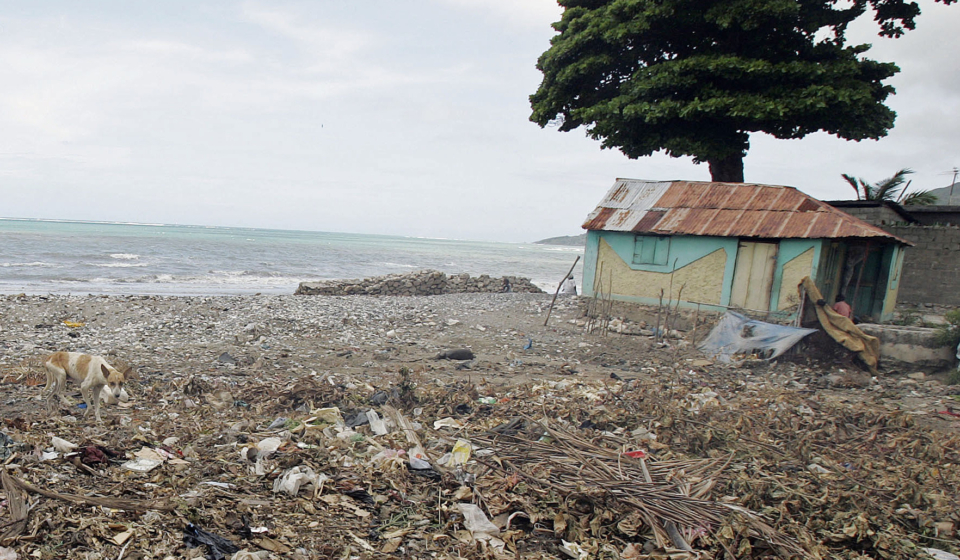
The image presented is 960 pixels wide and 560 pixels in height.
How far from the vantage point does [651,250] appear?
467 inches

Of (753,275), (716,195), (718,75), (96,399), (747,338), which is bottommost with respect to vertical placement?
(96,399)

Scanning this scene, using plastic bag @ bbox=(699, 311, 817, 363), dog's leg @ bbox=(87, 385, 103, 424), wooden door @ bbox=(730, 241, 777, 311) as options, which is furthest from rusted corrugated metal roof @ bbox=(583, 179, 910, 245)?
dog's leg @ bbox=(87, 385, 103, 424)

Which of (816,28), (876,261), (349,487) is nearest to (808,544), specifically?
(349,487)

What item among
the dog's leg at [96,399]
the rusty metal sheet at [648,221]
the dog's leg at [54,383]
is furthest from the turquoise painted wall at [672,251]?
the dog's leg at [54,383]

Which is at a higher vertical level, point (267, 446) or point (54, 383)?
point (54, 383)

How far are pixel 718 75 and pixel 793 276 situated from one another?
6126 millimetres

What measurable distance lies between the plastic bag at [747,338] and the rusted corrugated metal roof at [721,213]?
6.87 ft

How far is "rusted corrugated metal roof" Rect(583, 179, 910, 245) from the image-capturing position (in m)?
10.2

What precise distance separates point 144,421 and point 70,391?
118 centimetres

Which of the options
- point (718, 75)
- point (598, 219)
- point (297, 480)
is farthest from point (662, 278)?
point (297, 480)

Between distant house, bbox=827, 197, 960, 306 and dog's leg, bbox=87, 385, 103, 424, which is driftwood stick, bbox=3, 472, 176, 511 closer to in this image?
dog's leg, bbox=87, 385, 103, 424

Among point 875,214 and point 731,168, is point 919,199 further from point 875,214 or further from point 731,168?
point 731,168

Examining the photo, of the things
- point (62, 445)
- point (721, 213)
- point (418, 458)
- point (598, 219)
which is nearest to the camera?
point (62, 445)

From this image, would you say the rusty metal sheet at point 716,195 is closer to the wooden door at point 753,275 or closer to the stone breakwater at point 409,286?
the wooden door at point 753,275
